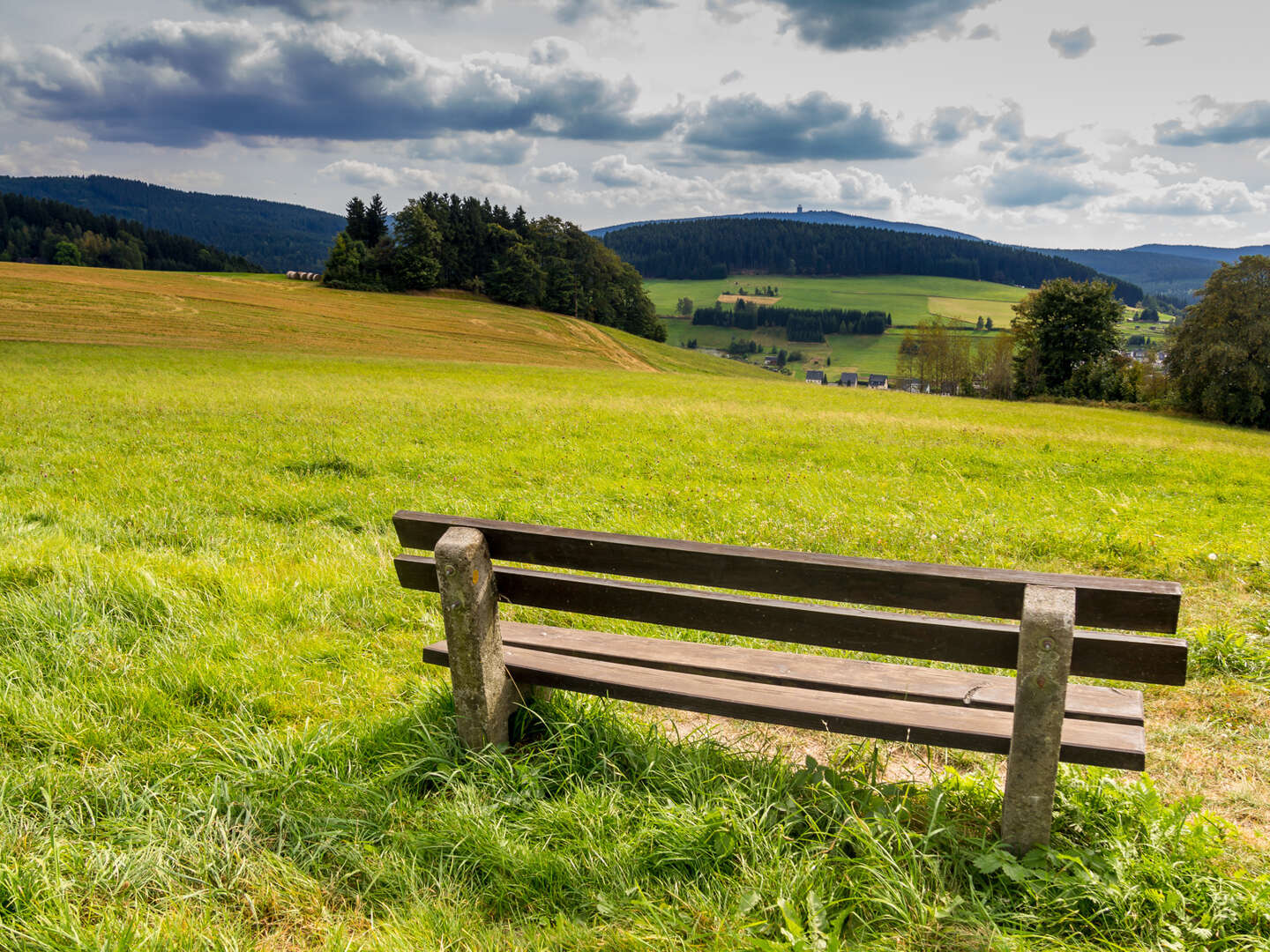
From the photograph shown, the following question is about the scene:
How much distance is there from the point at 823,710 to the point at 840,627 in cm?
51

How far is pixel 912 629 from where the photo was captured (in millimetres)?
2834

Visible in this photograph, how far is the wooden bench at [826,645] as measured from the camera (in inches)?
106

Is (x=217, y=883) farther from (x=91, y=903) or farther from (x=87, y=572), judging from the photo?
(x=87, y=572)

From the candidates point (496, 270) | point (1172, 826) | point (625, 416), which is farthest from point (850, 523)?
point (496, 270)

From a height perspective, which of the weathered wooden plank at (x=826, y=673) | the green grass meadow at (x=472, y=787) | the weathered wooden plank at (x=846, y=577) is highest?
the weathered wooden plank at (x=846, y=577)

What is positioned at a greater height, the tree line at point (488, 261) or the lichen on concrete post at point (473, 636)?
the tree line at point (488, 261)

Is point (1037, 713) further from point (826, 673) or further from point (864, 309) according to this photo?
point (864, 309)

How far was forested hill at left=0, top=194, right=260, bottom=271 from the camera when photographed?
433 feet

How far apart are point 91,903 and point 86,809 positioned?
713mm

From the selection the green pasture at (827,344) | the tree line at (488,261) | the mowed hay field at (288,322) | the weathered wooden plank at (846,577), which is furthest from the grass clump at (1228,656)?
the green pasture at (827,344)

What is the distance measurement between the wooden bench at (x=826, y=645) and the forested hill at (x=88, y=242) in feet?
518

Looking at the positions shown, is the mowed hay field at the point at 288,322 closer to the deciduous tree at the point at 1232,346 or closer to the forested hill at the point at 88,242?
the deciduous tree at the point at 1232,346

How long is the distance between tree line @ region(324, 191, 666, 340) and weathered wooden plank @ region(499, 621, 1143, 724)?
84.8m

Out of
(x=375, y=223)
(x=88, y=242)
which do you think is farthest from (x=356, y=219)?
(x=88, y=242)
